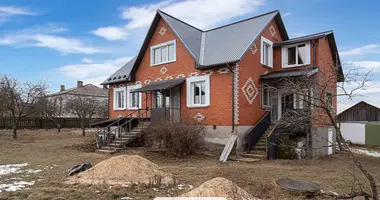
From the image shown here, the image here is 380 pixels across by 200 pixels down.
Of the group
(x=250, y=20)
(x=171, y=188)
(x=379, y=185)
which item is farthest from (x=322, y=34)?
(x=171, y=188)

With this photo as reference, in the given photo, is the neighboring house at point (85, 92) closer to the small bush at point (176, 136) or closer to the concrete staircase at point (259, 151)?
the small bush at point (176, 136)

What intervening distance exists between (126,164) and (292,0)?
1045 centimetres

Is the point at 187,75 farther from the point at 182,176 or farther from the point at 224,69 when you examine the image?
the point at 182,176

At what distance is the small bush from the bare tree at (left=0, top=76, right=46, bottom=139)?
14.7 meters

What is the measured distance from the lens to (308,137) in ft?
46.0

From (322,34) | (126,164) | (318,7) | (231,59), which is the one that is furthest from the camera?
(322,34)

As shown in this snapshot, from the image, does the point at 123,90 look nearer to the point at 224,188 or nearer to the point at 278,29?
the point at 278,29

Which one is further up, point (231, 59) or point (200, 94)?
point (231, 59)

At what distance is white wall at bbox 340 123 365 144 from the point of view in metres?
23.7

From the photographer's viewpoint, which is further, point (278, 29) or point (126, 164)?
point (278, 29)

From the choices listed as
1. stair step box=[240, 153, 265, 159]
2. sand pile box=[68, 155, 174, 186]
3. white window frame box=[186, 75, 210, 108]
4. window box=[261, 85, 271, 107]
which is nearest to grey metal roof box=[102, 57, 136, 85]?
white window frame box=[186, 75, 210, 108]

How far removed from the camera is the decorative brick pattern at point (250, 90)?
46.6 feet

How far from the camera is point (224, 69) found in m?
14.1

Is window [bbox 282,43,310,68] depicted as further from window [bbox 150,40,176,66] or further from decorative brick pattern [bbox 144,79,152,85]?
decorative brick pattern [bbox 144,79,152,85]
